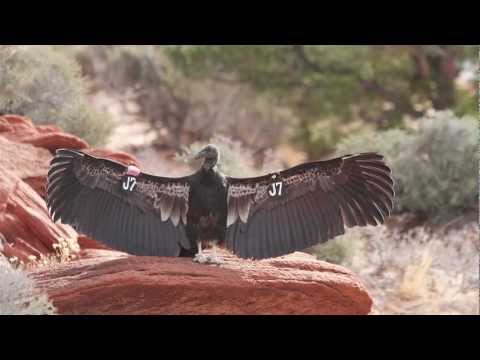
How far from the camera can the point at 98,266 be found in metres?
7.57

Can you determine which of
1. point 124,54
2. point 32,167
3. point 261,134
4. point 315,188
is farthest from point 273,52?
point 315,188

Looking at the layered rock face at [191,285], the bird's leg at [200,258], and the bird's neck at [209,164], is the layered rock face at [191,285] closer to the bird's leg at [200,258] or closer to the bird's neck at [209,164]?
the bird's leg at [200,258]

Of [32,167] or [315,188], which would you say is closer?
[315,188]

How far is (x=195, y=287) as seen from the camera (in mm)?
7379

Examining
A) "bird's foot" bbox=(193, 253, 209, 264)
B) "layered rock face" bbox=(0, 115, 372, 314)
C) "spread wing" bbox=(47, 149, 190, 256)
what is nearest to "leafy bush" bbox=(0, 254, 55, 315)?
"layered rock face" bbox=(0, 115, 372, 314)

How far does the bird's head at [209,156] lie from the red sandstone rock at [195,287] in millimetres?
927

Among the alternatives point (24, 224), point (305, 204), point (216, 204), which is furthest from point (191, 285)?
point (24, 224)

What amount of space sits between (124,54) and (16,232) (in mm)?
14825

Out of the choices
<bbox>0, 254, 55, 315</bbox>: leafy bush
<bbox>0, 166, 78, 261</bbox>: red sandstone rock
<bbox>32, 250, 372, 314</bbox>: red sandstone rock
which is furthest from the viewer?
<bbox>0, 166, 78, 261</bbox>: red sandstone rock

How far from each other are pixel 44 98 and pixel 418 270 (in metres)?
6.50

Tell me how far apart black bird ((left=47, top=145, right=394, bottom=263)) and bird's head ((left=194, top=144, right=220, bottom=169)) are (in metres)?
0.01

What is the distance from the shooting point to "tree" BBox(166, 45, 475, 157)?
22547 mm

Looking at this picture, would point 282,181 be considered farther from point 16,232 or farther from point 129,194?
point 16,232

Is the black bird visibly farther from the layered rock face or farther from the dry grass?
the dry grass
